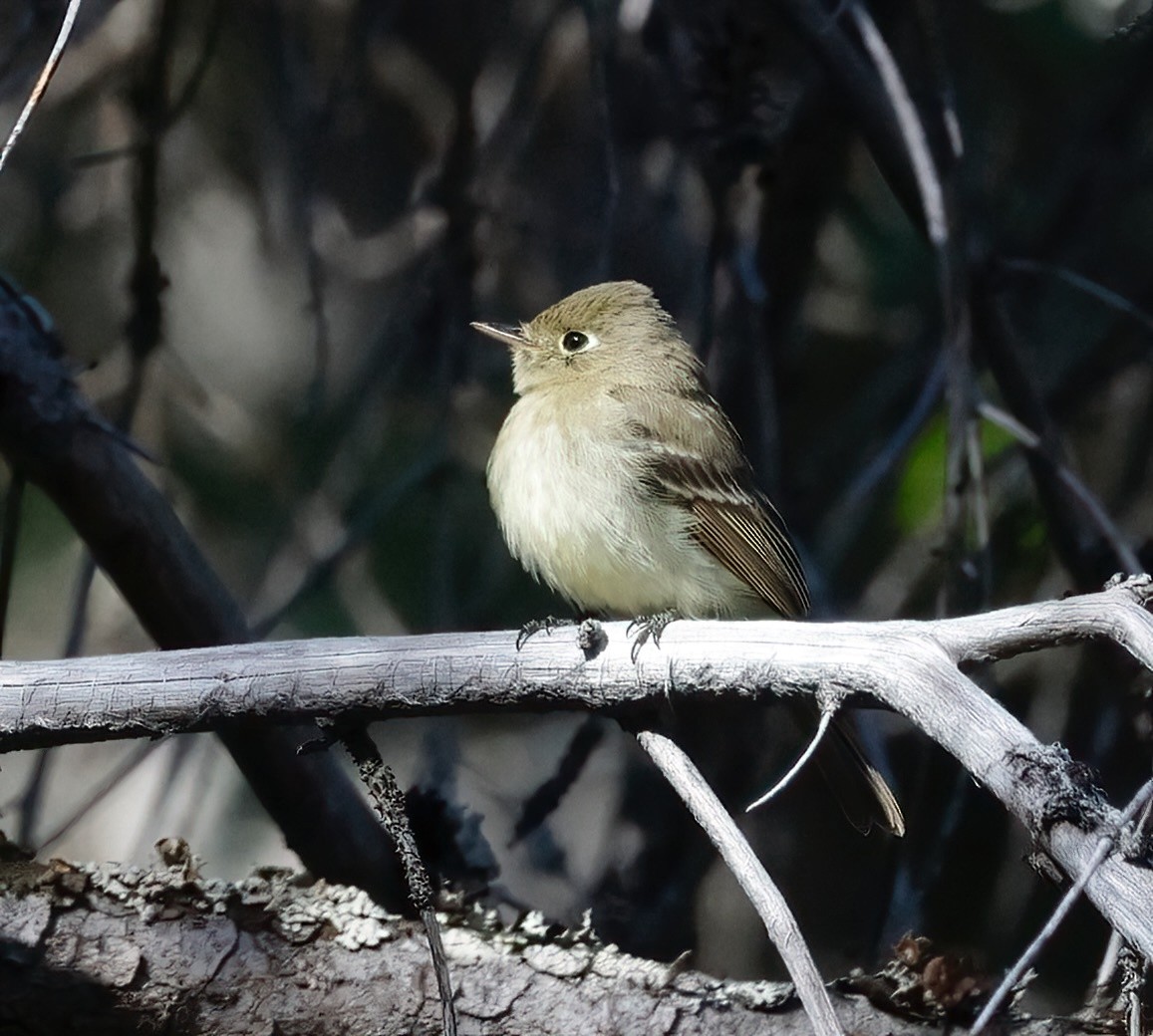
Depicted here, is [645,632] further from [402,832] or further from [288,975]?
[288,975]

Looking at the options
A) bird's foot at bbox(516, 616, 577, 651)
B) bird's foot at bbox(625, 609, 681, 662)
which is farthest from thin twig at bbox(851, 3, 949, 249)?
bird's foot at bbox(625, 609, 681, 662)

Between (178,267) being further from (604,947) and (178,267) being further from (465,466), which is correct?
(604,947)

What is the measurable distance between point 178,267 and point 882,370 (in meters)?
2.67

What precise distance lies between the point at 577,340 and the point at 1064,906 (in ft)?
8.66

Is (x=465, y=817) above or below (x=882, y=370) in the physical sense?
below

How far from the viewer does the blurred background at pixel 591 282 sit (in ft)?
14.7

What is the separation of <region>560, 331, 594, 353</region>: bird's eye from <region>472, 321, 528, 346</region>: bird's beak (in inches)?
4.2

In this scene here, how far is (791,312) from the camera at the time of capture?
500 cm

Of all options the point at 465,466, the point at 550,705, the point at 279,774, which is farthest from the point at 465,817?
the point at 465,466

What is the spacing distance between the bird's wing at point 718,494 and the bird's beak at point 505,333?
0.35m

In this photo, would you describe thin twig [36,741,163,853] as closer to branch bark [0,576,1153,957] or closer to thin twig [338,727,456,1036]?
branch bark [0,576,1153,957]

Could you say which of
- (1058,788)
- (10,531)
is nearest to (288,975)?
(10,531)

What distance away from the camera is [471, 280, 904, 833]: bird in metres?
3.64

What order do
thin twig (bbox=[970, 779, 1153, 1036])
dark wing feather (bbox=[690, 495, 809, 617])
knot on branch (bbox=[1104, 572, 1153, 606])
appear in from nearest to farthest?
1. thin twig (bbox=[970, 779, 1153, 1036])
2. knot on branch (bbox=[1104, 572, 1153, 606])
3. dark wing feather (bbox=[690, 495, 809, 617])
